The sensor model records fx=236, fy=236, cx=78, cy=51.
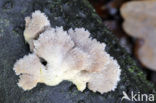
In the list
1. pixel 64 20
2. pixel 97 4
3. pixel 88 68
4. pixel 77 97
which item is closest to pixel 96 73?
pixel 88 68

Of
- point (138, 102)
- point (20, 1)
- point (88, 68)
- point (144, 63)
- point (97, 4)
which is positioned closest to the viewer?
point (88, 68)

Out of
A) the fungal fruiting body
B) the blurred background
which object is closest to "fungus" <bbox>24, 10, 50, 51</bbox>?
the fungal fruiting body

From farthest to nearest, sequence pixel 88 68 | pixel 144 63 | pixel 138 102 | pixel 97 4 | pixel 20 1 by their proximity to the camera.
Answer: pixel 97 4 → pixel 144 63 → pixel 138 102 → pixel 20 1 → pixel 88 68

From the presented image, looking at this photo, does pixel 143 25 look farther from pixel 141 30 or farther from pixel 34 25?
pixel 34 25

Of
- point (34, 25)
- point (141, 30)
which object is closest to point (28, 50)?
point (34, 25)

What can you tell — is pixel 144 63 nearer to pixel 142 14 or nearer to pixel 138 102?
pixel 142 14
